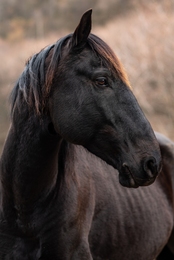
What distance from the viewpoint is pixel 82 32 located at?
3.43 meters

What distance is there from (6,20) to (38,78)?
32.8 m

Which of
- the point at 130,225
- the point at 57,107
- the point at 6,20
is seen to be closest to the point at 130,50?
the point at 130,225

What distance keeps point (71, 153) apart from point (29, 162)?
0.41 meters

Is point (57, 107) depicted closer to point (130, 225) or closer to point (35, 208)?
point (35, 208)

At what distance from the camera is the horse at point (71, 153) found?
3.33 metres

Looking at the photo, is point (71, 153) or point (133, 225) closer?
point (71, 153)

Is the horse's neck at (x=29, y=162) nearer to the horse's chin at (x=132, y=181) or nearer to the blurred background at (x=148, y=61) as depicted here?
the horse's chin at (x=132, y=181)

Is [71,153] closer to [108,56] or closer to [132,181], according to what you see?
[132,181]

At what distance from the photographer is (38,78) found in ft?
11.6

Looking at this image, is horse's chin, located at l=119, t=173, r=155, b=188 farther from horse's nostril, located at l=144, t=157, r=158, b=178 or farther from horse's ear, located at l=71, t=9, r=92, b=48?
horse's ear, located at l=71, t=9, r=92, b=48

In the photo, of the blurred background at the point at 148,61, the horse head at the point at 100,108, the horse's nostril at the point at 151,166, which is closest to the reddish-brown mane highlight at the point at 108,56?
the horse head at the point at 100,108

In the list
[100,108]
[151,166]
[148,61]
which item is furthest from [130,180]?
[148,61]

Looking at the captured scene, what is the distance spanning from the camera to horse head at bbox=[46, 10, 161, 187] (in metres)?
3.27

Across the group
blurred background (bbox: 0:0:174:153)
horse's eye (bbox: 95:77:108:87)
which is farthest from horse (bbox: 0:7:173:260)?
blurred background (bbox: 0:0:174:153)
